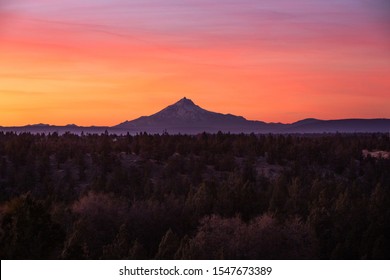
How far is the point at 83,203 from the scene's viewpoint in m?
74.8

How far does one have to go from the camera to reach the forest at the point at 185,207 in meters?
51.2

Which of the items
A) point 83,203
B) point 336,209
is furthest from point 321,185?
point 83,203

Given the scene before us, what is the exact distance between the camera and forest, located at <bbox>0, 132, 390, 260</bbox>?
2015 inches

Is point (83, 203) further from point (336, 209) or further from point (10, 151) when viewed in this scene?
point (10, 151)

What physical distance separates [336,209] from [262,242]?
24.9 m

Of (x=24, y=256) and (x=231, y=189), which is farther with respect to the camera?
(x=231, y=189)

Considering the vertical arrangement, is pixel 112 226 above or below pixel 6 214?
below

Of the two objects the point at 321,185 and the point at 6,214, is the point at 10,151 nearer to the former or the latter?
the point at 321,185

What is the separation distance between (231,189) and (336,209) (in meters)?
16.5

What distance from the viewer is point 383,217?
3169 inches

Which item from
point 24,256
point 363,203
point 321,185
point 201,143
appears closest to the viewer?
point 24,256

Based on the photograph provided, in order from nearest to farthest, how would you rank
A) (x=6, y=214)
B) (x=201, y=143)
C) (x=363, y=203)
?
(x=6, y=214)
(x=363, y=203)
(x=201, y=143)

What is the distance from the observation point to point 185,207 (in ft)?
267

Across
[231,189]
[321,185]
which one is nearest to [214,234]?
[231,189]
